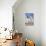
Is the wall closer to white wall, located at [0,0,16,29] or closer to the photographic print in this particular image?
the photographic print

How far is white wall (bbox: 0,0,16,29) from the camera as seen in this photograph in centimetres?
402

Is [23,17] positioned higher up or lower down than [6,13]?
lower down

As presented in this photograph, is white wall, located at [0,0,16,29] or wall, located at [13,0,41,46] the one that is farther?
wall, located at [13,0,41,46]

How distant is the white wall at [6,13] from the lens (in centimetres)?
402

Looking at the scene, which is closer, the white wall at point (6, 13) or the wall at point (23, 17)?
the white wall at point (6, 13)

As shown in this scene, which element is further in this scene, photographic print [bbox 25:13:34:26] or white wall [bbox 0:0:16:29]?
photographic print [bbox 25:13:34:26]

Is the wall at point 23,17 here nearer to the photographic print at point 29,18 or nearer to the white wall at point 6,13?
the photographic print at point 29,18

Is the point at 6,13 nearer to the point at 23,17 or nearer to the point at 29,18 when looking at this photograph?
the point at 23,17

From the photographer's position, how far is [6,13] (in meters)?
4.05

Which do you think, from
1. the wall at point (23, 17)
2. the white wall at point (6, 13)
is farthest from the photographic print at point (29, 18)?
the white wall at point (6, 13)

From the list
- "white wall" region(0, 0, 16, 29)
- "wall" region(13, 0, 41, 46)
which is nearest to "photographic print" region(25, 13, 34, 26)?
"wall" region(13, 0, 41, 46)

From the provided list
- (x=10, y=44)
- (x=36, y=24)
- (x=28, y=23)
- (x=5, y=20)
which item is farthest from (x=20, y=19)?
(x=10, y=44)

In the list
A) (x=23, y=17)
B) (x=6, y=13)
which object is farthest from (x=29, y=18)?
(x=6, y=13)

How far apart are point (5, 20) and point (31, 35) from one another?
1627 millimetres
